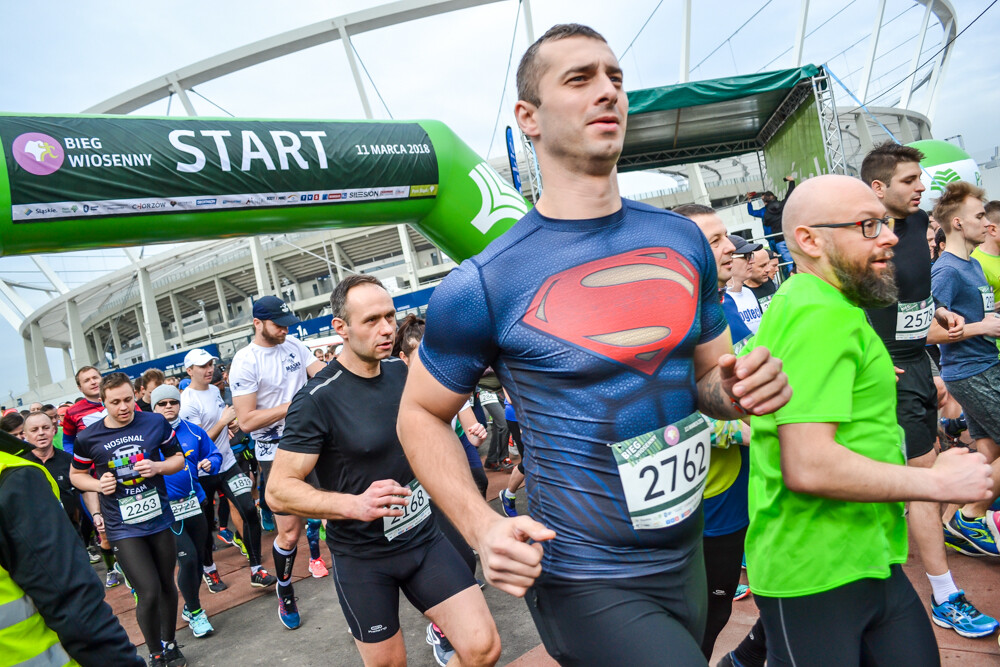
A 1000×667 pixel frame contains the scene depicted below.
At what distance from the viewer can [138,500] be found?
4.09m

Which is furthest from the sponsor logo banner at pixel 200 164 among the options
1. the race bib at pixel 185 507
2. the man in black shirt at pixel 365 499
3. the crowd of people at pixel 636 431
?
the crowd of people at pixel 636 431

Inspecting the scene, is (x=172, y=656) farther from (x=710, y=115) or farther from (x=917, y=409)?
(x=710, y=115)

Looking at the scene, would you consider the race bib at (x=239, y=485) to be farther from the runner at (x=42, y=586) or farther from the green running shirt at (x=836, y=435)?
the green running shirt at (x=836, y=435)

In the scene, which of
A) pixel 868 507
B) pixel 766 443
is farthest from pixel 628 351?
pixel 868 507

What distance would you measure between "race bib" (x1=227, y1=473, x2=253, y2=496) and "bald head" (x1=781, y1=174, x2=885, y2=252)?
17.0 feet

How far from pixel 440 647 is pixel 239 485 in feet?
9.80

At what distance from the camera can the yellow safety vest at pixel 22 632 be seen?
5.33ft

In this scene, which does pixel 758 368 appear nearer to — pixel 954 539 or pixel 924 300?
pixel 924 300

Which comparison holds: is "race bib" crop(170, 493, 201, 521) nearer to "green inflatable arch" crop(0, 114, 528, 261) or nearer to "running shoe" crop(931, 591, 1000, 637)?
"green inflatable arch" crop(0, 114, 528, 261)

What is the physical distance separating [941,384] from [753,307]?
1.46 metres

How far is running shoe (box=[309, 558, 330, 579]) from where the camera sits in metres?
5.49

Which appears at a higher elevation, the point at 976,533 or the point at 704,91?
the point at 704,91

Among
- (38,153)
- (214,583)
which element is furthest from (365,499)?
(214,583)

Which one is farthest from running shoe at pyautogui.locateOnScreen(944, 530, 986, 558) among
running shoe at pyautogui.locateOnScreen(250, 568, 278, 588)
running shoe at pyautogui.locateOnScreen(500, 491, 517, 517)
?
running shoe at pyautogui.locateOnScreen(250, 568, 278, 588)
